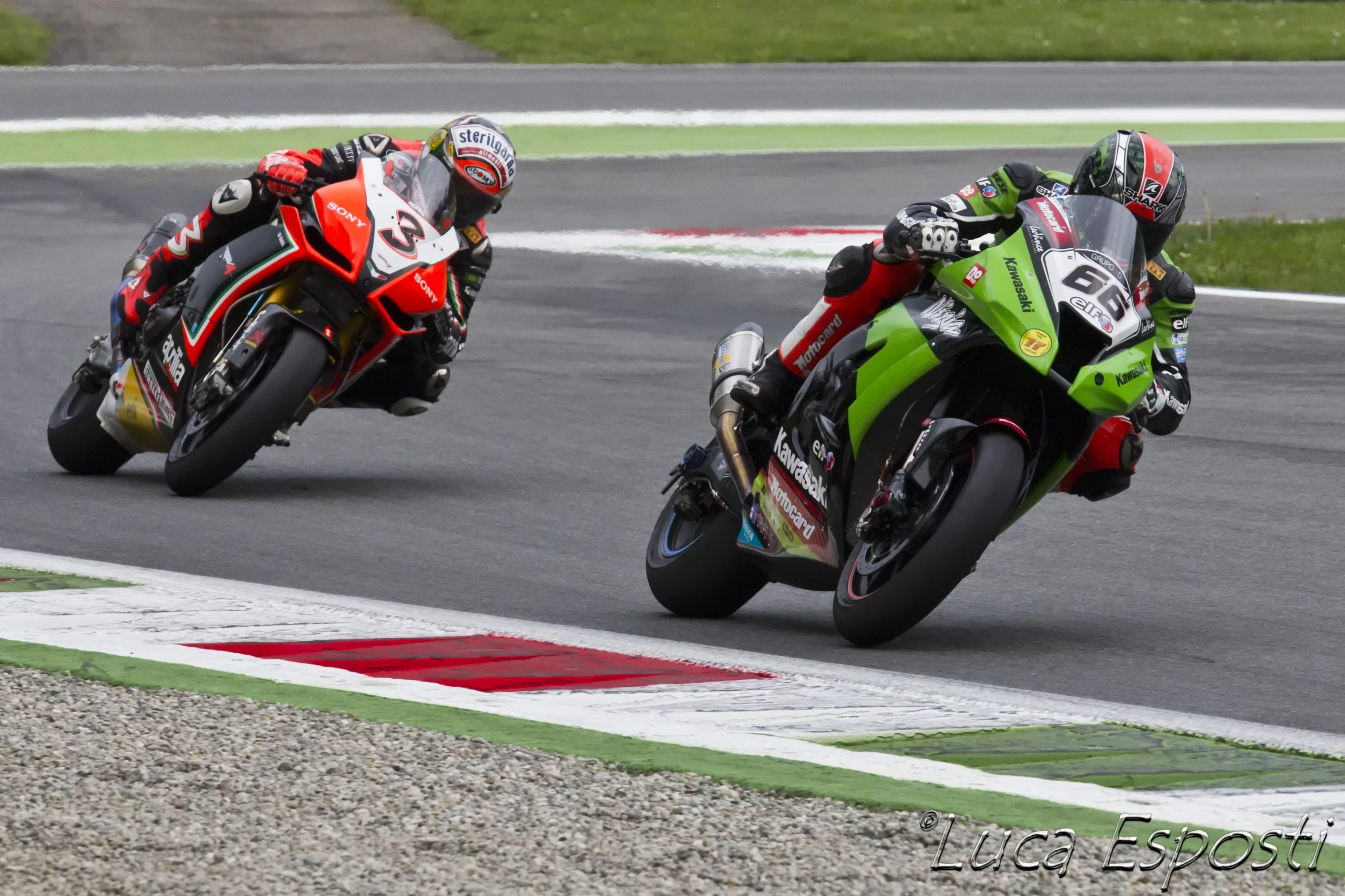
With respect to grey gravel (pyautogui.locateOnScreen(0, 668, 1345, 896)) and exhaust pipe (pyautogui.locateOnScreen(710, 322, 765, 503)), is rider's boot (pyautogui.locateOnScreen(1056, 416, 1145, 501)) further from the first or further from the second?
grey gravel (pyautogui.locateOnScreen(0, 668, 1345, 896))

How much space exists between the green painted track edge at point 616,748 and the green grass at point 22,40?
16.1 meters

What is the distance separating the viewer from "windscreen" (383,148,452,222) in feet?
28.3

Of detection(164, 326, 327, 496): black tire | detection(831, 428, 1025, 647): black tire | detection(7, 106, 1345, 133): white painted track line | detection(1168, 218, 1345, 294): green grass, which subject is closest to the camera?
detection(831, 428, 1025, 647): black tire

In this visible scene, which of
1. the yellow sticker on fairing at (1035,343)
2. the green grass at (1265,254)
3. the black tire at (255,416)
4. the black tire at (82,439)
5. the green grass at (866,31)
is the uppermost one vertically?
the yellow sticker on fairing at (1035,343)

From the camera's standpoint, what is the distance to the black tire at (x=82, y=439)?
908cm

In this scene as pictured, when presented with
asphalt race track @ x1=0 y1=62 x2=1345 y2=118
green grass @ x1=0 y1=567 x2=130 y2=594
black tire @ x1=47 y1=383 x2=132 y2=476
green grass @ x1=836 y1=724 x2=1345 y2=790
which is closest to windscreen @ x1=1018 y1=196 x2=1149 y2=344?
green grass @ x1=836 y1=724 x2=1345 y2=790

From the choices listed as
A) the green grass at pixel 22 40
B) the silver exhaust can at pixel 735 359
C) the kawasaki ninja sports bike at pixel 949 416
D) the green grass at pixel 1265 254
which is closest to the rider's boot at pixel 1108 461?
the kawasaki ninja sports bike at pixel 949 416

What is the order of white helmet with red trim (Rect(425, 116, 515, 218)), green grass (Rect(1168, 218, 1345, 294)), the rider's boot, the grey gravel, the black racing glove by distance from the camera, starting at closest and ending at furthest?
the grey gravel < the black racing glove < the rider's boot < white helmet with red trim (Rect(425, 116, 515, 218)) < green grass (Rect(1168, 218, 1345, 294))

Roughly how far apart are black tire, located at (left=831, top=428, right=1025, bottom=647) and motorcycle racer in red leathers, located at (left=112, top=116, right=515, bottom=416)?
328 centimetres

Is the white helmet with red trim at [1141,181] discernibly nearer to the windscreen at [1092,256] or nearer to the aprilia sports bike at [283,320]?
the windscreen at [1092,256]

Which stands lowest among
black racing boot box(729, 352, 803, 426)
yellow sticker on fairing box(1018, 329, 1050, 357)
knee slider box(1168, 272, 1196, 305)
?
black racing boot box(729, 352, 803, 426)

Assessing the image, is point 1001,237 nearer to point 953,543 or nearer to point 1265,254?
point 953,543

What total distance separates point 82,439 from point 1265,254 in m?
8.46

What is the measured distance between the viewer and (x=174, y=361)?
8.63m
